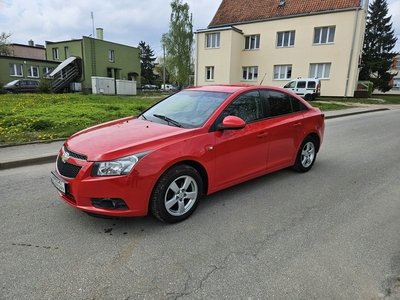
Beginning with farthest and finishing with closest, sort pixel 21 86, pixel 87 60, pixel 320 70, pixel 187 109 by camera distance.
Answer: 1. pixel 87 60
2. pixel 21 86
3. pixel 320 70
4. pixel 187 109

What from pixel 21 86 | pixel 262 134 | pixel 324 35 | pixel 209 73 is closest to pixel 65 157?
pixel 262 134

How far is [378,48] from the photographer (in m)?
38.3

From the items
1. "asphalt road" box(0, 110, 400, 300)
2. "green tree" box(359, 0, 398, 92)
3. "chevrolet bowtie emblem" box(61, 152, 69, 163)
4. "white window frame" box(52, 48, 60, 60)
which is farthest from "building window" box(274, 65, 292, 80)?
"white window frame" box(52, 48, 60, 60)

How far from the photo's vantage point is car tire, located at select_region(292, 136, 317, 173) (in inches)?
207

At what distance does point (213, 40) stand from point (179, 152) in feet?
96.6

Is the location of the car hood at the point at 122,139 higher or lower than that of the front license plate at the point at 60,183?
higher

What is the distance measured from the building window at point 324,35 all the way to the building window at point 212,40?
9.43 m

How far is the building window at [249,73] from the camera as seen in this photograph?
3043 centimetres

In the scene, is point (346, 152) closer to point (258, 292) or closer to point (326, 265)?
point (326, 265)

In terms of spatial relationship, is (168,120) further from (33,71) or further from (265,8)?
(33,71)

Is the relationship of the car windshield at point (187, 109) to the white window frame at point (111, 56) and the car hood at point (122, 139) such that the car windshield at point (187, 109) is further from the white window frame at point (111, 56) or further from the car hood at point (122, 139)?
the white window frame at point (111, 56)

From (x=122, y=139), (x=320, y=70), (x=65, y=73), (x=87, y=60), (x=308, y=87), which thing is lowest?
(x=122, y=139)

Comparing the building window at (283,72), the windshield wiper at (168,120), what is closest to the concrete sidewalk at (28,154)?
the windshield wiper at (168,120)

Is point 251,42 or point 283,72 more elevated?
point 251,42
